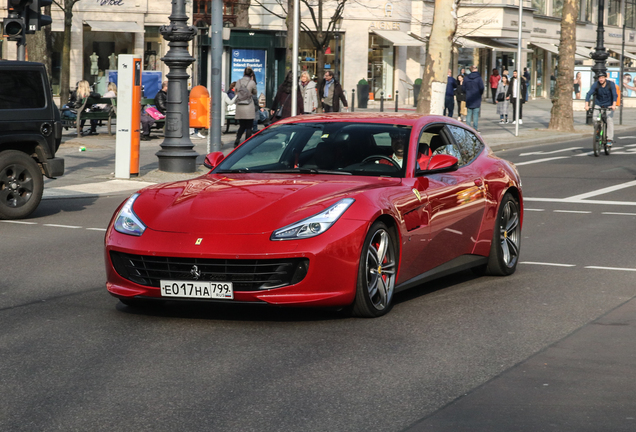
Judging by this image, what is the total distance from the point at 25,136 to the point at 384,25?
134ft

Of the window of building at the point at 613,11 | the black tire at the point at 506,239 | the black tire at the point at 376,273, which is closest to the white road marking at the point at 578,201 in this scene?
the black tire at the point at 506,239

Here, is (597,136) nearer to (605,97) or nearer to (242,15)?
(605,97)

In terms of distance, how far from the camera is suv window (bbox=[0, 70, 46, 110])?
12906 millimetres

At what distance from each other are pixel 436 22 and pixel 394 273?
20412 mm

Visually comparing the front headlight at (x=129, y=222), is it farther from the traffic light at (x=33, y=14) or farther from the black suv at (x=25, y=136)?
the traffic light at (x=33, y=14)

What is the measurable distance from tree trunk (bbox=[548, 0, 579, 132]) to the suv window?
80.2 feet

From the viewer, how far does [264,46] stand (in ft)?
131

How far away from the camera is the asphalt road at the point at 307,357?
189 inches

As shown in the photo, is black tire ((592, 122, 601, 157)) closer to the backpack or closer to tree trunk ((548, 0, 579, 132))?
the backpack

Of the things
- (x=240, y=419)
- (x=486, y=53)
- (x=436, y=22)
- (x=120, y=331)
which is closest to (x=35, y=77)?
(x=120, y=331)

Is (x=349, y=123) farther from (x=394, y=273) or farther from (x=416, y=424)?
(x=416, y=424)

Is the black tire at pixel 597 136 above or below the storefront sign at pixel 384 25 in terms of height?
below

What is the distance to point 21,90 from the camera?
42.9 ft

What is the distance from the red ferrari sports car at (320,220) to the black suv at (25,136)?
5.47 m
